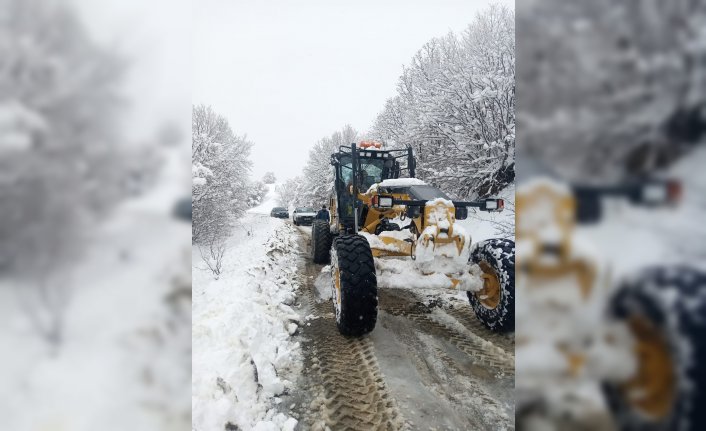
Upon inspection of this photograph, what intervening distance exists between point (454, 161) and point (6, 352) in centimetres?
1413

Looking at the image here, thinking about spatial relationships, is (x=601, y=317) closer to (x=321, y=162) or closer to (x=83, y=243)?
(x=83, y=243)

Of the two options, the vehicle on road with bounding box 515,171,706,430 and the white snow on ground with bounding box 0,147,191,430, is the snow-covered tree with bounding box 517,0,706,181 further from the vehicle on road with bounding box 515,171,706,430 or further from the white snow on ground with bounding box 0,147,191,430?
the white snow on ground with bounding box 0,147,191,430

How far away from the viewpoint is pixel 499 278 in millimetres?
3504

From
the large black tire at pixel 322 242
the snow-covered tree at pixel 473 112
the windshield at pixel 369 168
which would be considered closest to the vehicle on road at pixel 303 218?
the snow-covered tree at pixel 473 112

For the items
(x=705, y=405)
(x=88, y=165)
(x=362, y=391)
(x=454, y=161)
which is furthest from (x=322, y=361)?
(x=454, y=161)

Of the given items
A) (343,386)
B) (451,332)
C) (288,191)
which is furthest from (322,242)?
(288,191)

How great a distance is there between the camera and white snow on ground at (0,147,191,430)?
78 centimetres

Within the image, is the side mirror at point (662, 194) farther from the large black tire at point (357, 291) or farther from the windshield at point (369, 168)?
the windshield at point (369, 168)

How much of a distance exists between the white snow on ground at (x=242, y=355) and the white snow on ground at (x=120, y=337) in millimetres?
209

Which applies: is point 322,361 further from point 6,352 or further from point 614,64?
point 614,64

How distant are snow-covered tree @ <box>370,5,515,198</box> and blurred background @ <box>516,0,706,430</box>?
9388 millimetres

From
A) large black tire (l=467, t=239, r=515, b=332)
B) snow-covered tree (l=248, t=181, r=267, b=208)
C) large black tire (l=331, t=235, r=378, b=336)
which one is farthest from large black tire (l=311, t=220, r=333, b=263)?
snow-covered tree (l=248, t=181, r=267, b=208)

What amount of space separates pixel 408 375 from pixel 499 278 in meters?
1.27

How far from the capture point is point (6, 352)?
2.54 feet
